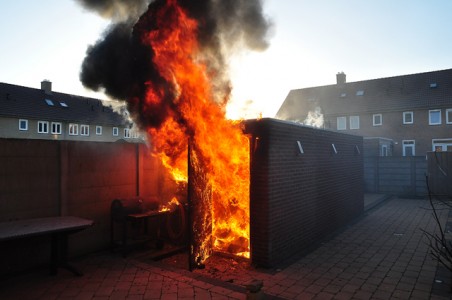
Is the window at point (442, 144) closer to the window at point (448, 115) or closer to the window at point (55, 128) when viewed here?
the window at point (448, 115)

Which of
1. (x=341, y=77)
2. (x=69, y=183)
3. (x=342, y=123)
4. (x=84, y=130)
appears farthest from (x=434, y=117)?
(x=84, y=130)

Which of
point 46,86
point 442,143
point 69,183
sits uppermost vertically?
point 46,86

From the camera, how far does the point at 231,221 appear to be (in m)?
7.58

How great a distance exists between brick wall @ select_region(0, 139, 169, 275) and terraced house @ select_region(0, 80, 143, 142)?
19959 millimetres

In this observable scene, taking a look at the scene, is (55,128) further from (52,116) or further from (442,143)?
(442,143)

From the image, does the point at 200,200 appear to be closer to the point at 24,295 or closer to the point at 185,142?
A: the point at 185,142

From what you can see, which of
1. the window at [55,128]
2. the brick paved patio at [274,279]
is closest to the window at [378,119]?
the brick paved patio at [274,279]

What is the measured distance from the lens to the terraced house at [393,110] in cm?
3005

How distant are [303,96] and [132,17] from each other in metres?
35.0

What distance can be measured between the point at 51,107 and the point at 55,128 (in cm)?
233

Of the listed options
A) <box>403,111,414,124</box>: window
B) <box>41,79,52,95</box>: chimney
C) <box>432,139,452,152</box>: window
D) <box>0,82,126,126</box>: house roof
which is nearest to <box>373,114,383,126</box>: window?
<box>403,111,414,124</box>: window

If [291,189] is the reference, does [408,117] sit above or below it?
above

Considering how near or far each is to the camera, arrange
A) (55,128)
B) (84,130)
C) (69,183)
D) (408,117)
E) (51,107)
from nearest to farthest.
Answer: (69,183) < (408,117) < (55,128) < (51,107) < (84,130)

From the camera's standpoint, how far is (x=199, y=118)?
22.6ft
